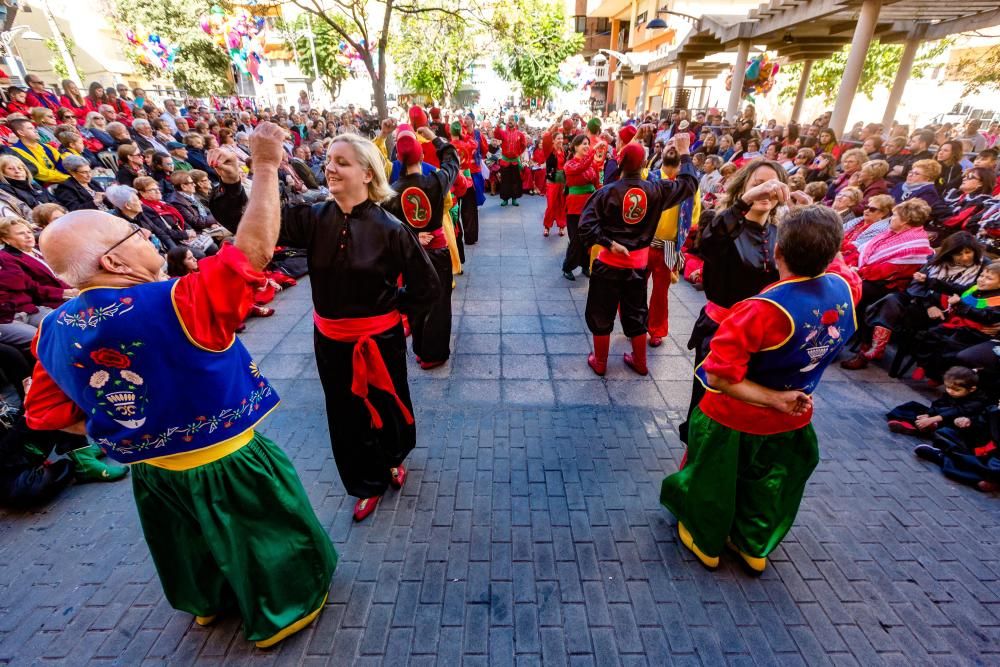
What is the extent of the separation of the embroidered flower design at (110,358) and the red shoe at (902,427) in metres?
4.95

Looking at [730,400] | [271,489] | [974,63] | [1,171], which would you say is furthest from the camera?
[974,63]

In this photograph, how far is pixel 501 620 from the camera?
2.36 meters

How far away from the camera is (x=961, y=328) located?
421 cm

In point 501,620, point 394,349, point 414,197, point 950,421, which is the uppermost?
point 414,197

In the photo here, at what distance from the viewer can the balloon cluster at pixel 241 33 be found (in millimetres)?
17750

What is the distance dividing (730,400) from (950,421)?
106 inches

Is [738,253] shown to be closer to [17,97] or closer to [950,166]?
[950,166]

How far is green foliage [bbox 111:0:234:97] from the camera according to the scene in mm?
31250

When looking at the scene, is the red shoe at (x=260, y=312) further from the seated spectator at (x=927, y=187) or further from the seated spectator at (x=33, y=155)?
the seated spectator at (x=927, y=187)

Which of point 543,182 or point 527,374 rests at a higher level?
point 543,182

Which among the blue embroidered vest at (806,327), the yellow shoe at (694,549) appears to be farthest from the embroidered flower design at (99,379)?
the yellow shoe at (694,549)

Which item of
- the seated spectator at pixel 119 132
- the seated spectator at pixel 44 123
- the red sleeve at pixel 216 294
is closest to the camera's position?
the red sleeve at pixel 216 294

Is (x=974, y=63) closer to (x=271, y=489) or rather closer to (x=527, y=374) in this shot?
(x=527, y=374)

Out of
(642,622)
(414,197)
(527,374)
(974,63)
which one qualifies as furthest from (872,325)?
(974,63)
